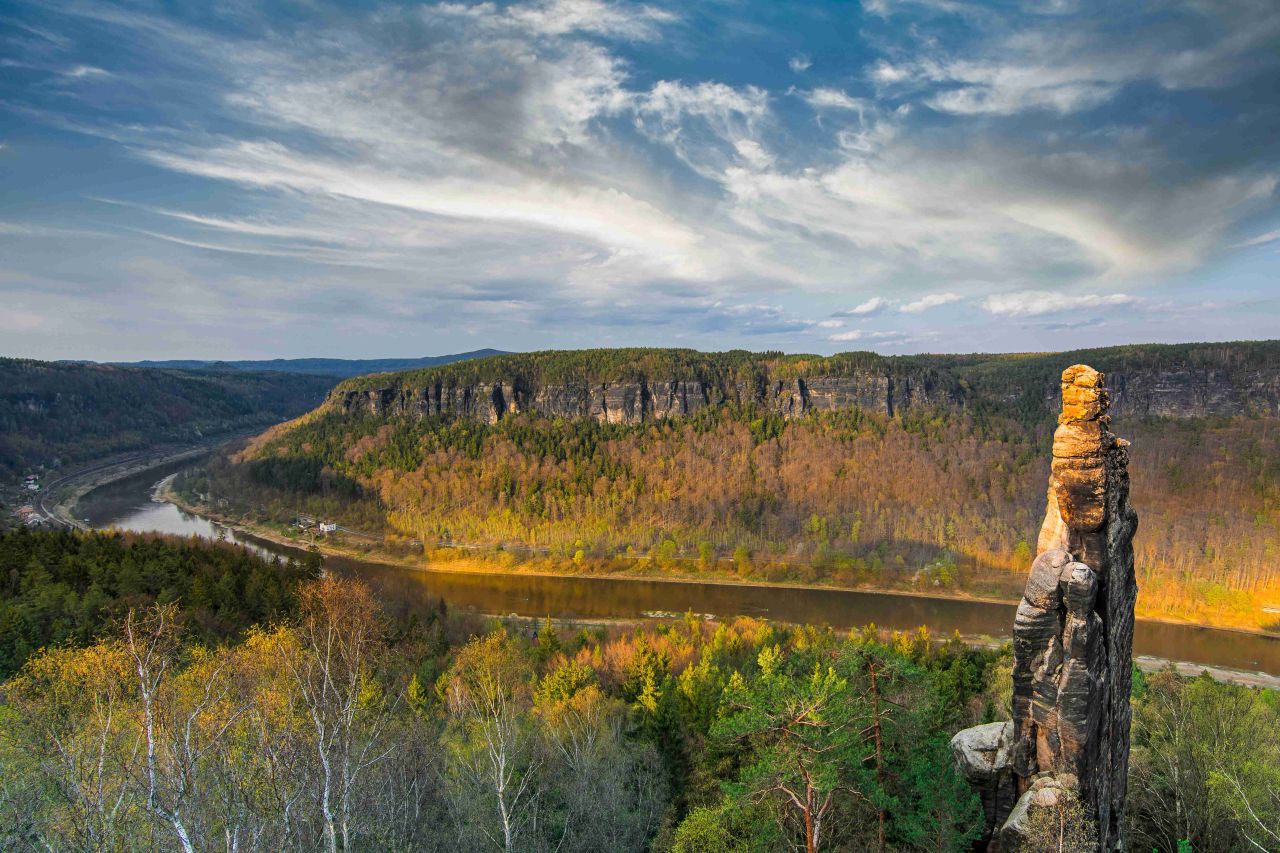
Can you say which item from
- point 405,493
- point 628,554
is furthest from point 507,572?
point 405,493

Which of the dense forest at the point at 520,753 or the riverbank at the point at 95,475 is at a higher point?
the dense forest at the point at 520,753

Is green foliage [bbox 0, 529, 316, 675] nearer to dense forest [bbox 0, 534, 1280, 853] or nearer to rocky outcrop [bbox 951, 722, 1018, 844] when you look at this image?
dense forest [bbox 0, 534, 1280, 853]

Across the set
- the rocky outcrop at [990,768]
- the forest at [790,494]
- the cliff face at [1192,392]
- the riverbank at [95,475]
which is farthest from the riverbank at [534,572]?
the cliff face at [1192,392]

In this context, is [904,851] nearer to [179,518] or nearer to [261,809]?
[261,809]

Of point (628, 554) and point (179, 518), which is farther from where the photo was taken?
point (179, 518)

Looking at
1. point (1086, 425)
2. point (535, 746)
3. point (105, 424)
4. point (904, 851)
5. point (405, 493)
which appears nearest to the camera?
point (1086, 425)

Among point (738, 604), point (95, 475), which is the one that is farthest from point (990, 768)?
point (95, 475)

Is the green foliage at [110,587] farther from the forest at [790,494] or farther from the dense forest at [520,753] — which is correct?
the forest at [790,494]

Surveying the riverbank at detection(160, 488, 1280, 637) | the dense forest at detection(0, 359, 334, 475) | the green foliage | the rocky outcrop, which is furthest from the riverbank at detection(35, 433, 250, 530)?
the rocky outcrop
